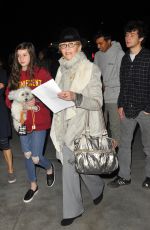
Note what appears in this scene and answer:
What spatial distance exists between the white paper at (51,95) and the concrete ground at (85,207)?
1329 mm

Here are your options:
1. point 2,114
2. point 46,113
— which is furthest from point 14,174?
point 46,113

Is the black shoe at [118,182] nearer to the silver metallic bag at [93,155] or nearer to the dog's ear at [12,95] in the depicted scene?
the silver metallic bag at [93,155]

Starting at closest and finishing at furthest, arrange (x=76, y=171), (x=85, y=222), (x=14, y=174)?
1. (x=76, y=171)
2. (x=85, y=222)
3. (x=14, y=174)

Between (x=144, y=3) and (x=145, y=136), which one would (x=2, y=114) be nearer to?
(x=145, y=136)

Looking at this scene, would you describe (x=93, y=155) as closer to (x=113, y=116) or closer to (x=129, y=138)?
(x=129, y=138)

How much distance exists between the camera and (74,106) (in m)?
3.08

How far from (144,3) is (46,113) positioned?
48290mm

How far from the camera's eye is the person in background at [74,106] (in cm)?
302

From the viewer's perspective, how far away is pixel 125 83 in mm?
3783

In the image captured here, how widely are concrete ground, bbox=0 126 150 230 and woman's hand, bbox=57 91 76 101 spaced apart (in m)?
1.46

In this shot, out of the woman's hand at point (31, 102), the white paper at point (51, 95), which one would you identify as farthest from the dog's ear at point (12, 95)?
the white paper at point (51, 95)

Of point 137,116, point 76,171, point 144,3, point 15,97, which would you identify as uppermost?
point 144,3

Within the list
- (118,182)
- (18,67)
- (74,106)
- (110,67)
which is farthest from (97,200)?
(110,67)

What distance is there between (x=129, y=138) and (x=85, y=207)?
3.52ft
